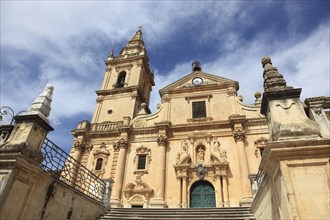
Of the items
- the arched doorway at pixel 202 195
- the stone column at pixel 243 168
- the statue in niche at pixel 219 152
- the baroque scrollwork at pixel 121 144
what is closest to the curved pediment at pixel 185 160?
the arched doorway at pixel 202 195

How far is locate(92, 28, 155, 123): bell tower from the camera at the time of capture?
71.4 ft

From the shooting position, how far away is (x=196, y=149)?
17.1 meters

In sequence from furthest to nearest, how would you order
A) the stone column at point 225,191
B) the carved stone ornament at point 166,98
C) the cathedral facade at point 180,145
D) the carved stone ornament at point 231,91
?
the carved stone ornament at point 166,98
the carved stone ornament at point 231,91
the cathedral facade at point 180,145
the stone column at point 225,191

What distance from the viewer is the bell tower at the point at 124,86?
2175 centimetres

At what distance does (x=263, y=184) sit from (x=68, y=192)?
5825 mm

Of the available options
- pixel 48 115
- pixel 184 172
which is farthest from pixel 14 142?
pixel 184 172

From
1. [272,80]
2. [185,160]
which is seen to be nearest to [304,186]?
[272,80]

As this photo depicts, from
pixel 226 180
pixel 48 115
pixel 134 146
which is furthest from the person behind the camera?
pixel 134 146

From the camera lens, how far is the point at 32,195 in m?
5.50

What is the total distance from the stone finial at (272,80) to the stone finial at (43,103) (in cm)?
565

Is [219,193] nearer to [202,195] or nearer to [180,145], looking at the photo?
[202,195]

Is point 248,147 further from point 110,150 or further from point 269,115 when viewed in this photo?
point 269,115

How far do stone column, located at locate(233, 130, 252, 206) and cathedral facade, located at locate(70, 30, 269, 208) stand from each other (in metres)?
0.06

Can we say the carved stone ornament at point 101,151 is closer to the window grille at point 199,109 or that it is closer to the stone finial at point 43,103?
the window grille at point 199,109
